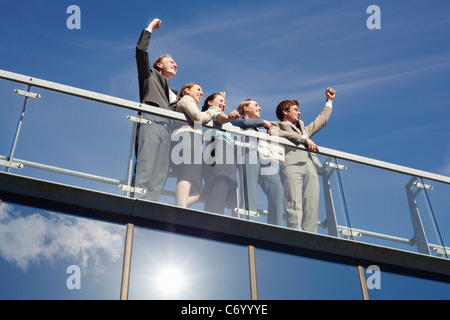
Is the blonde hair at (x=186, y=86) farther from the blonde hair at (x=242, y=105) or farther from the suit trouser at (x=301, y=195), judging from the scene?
the suit trouser at (x=301, y=195)

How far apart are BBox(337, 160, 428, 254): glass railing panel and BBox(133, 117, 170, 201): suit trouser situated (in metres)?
2.03

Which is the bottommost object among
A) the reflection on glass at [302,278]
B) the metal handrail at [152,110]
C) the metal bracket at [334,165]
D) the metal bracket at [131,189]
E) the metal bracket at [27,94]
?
the reflection on glass at [302,278]

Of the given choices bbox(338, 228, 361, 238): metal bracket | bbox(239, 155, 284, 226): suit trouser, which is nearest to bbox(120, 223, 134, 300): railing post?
bbox(239, 155, 284, 226): suit trouser

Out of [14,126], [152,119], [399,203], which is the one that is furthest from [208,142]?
[399,203]

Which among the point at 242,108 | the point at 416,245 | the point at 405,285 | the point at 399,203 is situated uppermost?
the point at 242,108

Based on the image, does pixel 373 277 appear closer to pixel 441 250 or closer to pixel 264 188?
pixel 441 250

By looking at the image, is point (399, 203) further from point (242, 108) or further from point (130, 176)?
point (130, 176)

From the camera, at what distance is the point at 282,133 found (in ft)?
23.9

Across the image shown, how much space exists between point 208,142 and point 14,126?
1855 millimetres

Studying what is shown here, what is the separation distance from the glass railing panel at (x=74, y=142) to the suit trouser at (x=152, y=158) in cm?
11

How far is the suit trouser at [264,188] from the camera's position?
21.4 ft

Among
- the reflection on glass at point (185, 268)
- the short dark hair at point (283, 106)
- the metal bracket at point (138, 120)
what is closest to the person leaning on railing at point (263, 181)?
the reflection on glass at point (185, 268)

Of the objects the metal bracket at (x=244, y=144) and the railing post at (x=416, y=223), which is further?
the railing post at (x=416, y=223)

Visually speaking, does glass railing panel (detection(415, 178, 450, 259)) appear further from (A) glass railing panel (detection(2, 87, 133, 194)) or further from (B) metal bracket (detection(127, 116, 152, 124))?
(A) glass railing panel (detection(2, 87, 133, 194))
